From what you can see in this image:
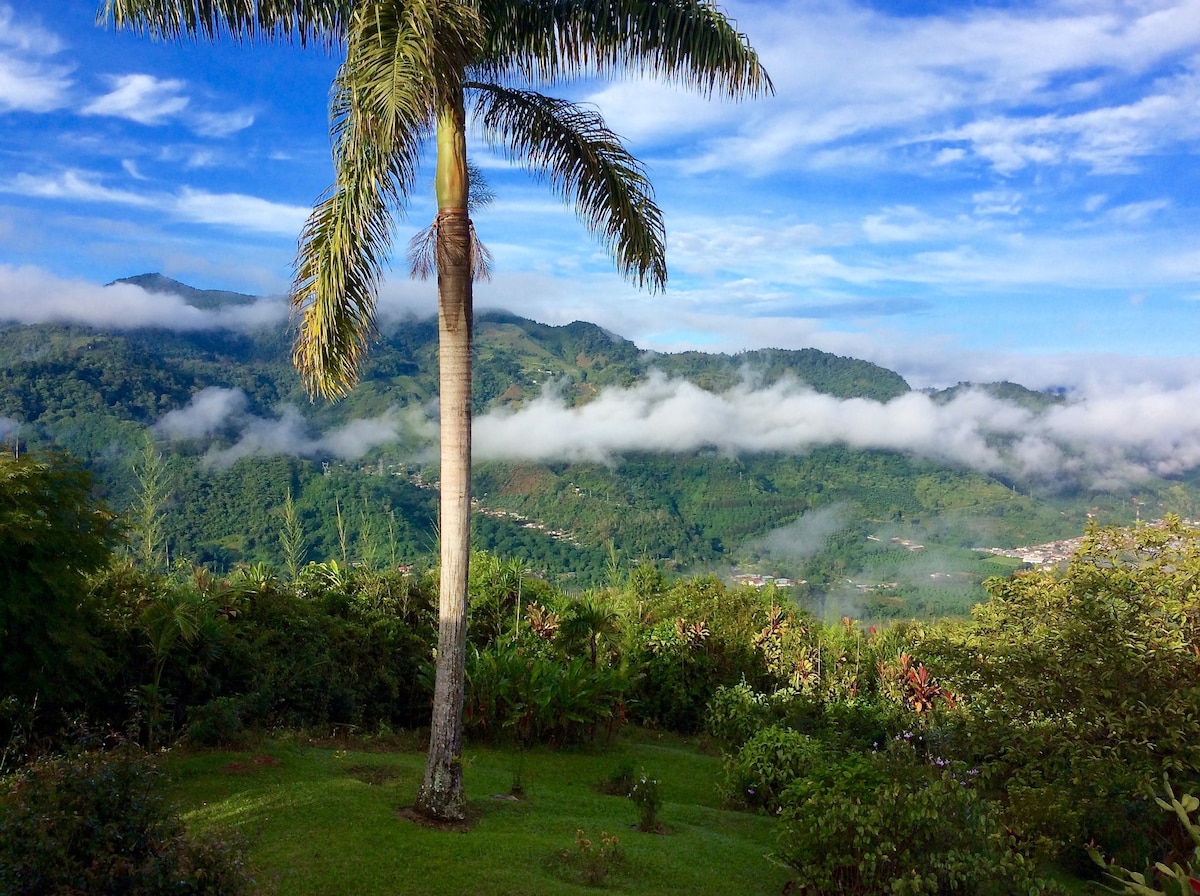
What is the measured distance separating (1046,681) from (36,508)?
26.2ft

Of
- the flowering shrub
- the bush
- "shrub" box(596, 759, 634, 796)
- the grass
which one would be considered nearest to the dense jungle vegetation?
the bush

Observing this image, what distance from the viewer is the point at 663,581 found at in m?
19.1

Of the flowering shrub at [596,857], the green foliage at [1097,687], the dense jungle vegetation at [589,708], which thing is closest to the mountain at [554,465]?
A: the dense jungle vegetation at [589,708]

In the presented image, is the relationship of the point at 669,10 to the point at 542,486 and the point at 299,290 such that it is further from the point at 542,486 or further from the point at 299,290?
the point at 542,486

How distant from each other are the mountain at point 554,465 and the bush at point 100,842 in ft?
13.7

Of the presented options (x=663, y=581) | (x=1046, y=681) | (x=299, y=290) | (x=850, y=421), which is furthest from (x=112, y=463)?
(x=850, y=421)

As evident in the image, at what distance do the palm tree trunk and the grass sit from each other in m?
0.42

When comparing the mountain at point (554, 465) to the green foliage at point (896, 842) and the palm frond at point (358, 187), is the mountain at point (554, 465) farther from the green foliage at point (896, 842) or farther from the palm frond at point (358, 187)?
the green foliage at point (896, 842)

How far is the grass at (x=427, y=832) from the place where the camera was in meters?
5.14

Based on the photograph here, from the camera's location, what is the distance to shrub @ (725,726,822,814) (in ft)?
26.3

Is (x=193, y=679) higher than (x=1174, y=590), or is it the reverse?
(x=1174, y=590)

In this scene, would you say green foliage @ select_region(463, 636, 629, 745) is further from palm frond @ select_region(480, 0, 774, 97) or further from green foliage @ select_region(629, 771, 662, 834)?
palm frond @ select_region(480, 0, 774, 97)

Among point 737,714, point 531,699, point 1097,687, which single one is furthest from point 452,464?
point 737,714

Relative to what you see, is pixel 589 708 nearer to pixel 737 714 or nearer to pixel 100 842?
pixel 737 714
